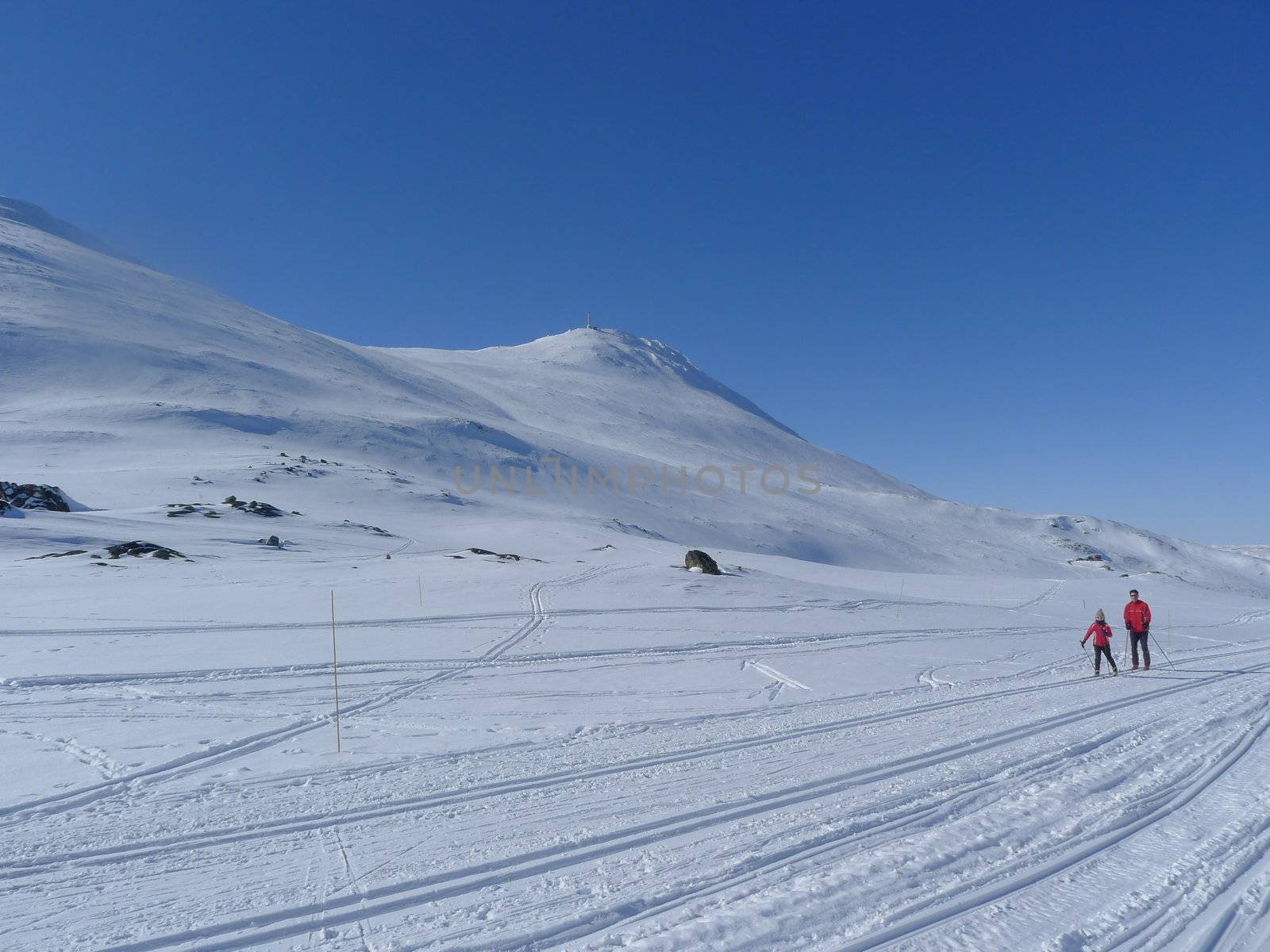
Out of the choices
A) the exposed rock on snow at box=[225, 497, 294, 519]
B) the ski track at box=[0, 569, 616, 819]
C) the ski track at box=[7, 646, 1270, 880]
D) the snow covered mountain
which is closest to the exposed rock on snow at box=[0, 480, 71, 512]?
the snow covered mountain

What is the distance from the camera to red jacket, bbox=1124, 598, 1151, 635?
1429cm

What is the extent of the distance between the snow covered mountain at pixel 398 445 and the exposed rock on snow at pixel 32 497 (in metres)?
6.08

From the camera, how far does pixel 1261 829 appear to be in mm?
6125

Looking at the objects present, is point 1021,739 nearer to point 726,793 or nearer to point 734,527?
point 726,793

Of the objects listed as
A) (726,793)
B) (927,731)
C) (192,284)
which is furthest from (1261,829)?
(192,284)

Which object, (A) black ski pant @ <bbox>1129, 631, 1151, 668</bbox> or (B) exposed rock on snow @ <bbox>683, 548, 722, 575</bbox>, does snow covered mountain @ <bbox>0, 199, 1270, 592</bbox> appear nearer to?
(B) exposed rock on snow @ <bbox>683, 548, 722, 575</bbox>

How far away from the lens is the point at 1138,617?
14375mm

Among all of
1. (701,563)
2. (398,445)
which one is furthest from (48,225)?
(701,563)

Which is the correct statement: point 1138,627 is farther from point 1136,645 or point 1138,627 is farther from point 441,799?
point 441,799

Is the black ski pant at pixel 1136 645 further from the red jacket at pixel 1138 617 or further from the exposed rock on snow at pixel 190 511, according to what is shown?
the exposed rock on snow at pixel 190 511

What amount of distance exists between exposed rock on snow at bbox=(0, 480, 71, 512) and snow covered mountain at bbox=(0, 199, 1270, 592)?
608 centimetres

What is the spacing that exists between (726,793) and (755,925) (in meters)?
2.18

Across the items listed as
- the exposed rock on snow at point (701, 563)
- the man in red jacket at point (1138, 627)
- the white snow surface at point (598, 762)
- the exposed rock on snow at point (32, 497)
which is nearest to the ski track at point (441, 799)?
the white snow surface at point (598, 762)

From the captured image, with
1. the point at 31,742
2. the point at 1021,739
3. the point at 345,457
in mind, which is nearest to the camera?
the point at 31,742
